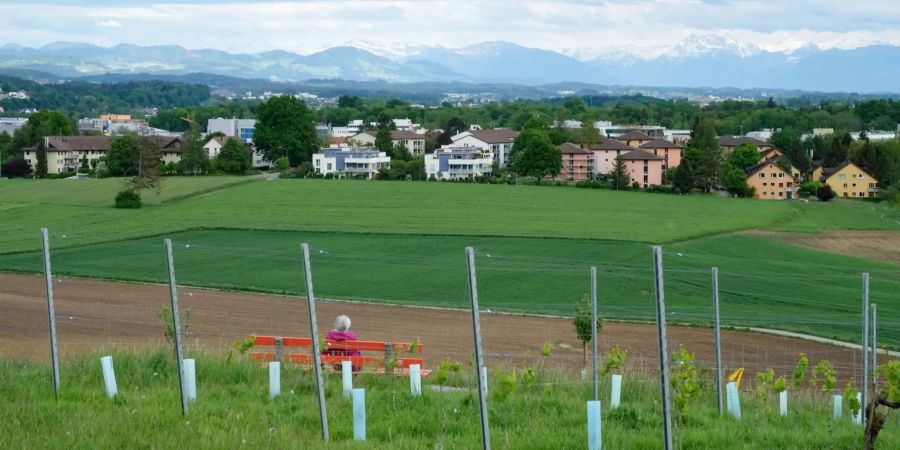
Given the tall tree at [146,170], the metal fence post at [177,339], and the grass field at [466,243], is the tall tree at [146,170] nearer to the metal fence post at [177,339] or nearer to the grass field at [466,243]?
the grass field at [466,243]

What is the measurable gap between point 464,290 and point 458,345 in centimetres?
957

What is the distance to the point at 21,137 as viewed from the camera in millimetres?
101688

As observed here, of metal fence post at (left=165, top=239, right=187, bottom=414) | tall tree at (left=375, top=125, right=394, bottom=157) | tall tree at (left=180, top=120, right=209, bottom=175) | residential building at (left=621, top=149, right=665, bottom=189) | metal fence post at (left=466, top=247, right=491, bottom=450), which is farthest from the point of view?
tall tree at (left=375, top=125, right=394, bottom=157)

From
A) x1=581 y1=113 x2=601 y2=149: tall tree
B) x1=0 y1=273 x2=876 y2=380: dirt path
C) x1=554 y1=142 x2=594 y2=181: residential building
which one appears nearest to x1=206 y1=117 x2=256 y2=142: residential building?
x1=581 y1=113 x2=601 y2=149: tall tree

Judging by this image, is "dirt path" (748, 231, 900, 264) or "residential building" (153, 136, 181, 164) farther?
"residential building" (153, 136, 181, 164)

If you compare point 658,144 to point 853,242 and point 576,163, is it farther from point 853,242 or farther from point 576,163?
point 853,242

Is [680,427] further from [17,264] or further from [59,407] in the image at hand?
[17,264]

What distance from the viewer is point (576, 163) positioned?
95.1 meters

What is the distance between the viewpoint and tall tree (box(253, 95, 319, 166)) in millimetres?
92812

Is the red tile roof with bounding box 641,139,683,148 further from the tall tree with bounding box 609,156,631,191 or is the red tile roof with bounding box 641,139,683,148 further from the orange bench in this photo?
the orange bench

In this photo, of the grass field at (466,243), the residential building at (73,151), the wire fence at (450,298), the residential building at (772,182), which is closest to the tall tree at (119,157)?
Answer: the grass field at (466,243)

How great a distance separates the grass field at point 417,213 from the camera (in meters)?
49.7

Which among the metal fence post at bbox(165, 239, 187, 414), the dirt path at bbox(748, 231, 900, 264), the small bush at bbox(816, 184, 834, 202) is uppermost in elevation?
the metal fence post at bbox(165, 239, 187, 414)

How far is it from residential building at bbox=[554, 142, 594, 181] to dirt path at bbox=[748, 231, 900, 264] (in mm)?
40305
